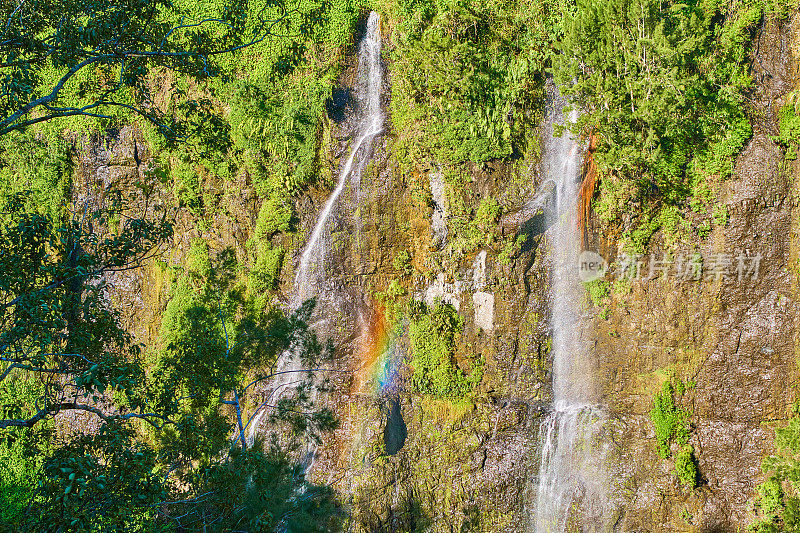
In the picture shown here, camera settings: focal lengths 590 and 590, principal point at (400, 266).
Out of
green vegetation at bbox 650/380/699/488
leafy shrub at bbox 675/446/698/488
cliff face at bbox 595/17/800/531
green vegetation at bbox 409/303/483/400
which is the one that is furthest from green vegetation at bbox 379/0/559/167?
leafy shrub at bbox 675/446/698/488

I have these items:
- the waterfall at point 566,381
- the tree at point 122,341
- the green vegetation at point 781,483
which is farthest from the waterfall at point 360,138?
the green vegetation at point 781,483

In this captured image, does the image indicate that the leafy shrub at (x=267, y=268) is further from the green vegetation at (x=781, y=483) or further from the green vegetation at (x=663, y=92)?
the green vegetation at (x=781, y=483)

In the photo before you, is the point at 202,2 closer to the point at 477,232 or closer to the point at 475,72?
the point at 475,72

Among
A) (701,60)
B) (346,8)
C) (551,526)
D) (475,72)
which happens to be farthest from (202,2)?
(551,526)

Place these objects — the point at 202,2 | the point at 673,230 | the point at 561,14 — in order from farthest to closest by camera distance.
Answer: the point at 202,2
the point at 561,14
the point at 673,230

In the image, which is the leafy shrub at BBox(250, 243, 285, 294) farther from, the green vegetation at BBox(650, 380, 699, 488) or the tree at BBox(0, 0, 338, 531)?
the green vegetation at BBox(650, 380, 699, 488)

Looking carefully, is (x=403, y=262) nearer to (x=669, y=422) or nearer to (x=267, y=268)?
(x=267, y=268)
